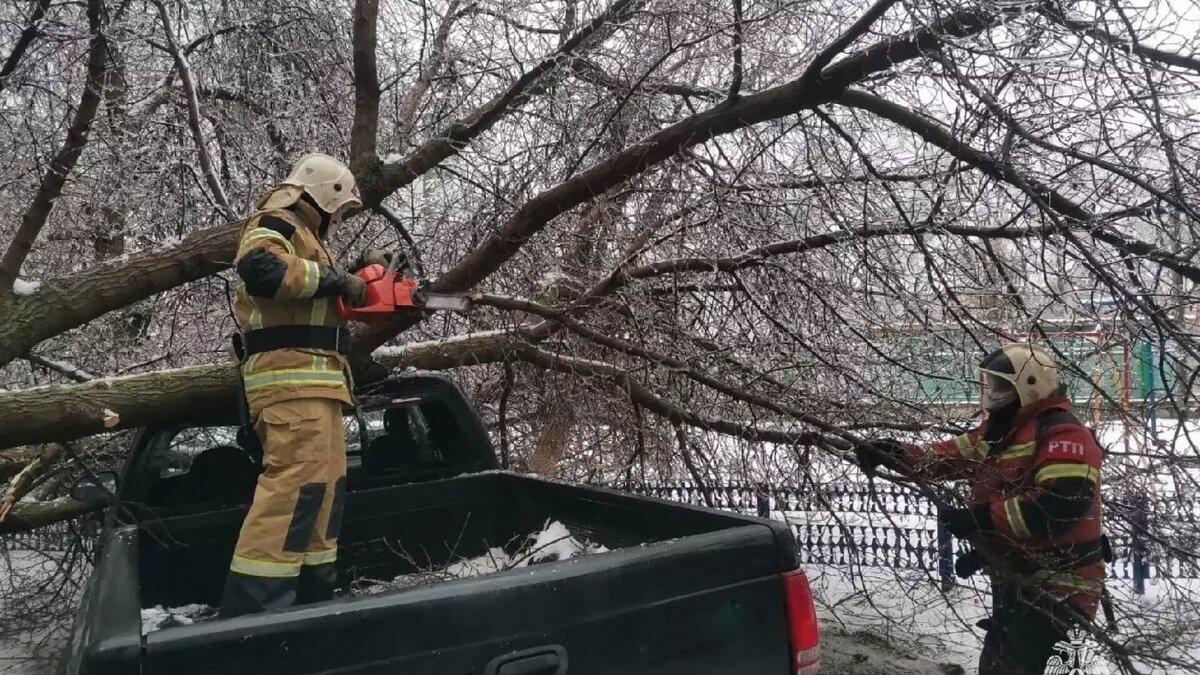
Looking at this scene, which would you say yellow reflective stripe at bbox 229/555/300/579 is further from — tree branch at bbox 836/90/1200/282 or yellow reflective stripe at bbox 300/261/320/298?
tree branch at bbox 836/90/1200/282

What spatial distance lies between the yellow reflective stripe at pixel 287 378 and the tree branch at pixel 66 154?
1.44 m

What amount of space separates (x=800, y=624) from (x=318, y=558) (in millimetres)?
1749

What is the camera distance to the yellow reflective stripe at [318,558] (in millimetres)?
2879

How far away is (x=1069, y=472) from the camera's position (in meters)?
2.98

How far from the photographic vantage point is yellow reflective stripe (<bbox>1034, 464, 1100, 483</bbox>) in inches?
117

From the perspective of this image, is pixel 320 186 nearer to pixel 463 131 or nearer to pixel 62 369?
pixel 463 131

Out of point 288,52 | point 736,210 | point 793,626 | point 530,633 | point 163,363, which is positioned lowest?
point 793,626

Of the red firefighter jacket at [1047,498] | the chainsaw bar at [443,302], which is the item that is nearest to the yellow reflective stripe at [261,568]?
the chainsaw bar at [443,302]

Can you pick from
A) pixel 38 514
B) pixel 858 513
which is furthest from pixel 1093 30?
pixel 38 514

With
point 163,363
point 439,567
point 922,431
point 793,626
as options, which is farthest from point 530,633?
point 163,363

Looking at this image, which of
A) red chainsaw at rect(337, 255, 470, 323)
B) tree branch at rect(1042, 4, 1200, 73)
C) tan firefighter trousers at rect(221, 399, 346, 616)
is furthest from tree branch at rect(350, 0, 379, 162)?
tree branch at rect(1042, 4, 1200, 73)

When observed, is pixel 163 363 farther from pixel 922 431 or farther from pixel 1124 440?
pixel 1124 440

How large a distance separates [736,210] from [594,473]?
1.84m

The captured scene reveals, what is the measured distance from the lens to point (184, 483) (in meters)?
3.29
